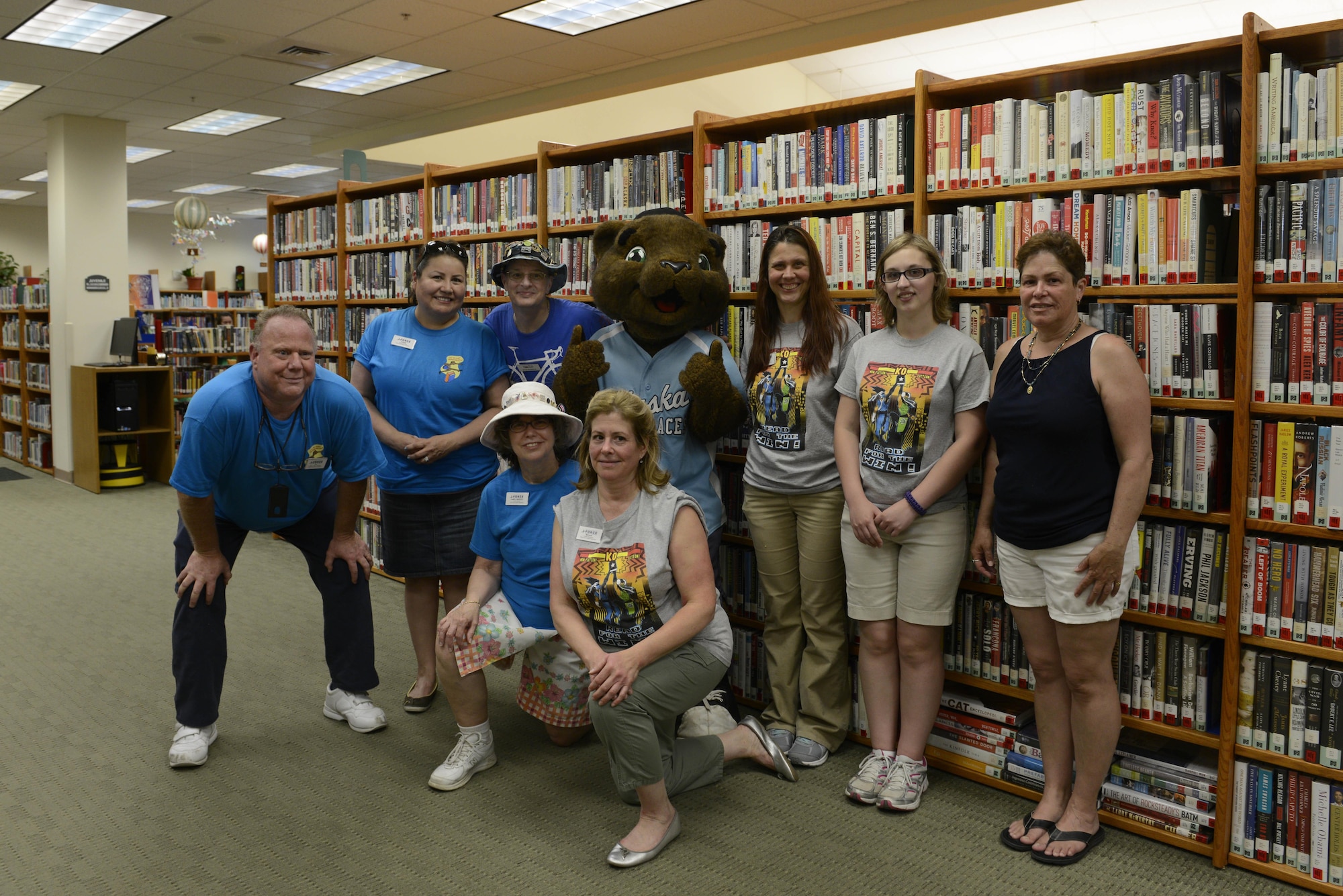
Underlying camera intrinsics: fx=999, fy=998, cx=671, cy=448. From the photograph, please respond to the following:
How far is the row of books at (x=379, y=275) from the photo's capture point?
4723mm

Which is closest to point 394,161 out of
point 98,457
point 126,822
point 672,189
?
point 98,457

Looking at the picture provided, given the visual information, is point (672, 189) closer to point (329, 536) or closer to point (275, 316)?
point (275, 316)

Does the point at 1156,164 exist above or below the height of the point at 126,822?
above

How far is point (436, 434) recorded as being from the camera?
10.4 feet

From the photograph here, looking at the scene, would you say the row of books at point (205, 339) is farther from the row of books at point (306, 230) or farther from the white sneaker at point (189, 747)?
the white sneaker at point (189, 747)

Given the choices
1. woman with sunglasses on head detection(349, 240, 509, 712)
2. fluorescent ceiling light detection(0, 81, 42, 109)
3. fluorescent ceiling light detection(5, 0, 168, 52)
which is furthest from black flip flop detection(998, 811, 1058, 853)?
fluorescent ceiling light detection(0, 81, 42, 109)

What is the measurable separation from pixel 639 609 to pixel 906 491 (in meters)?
0.74

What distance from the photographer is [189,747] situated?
2814 millimetres

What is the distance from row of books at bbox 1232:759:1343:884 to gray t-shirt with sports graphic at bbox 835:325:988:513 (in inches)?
36.5

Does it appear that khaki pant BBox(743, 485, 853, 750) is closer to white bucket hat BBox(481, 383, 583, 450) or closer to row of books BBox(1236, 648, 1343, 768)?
white bucket hat BBox(481, 383, 583, 450)

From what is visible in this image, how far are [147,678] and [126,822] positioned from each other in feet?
3.72

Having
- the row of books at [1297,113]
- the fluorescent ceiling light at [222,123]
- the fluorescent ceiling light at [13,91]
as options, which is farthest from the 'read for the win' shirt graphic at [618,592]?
the fluorescent ceiling light at [222,123]

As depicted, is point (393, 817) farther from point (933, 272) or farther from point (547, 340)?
point (933, 272)

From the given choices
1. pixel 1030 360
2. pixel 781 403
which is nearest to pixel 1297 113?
pixel 1030 360
